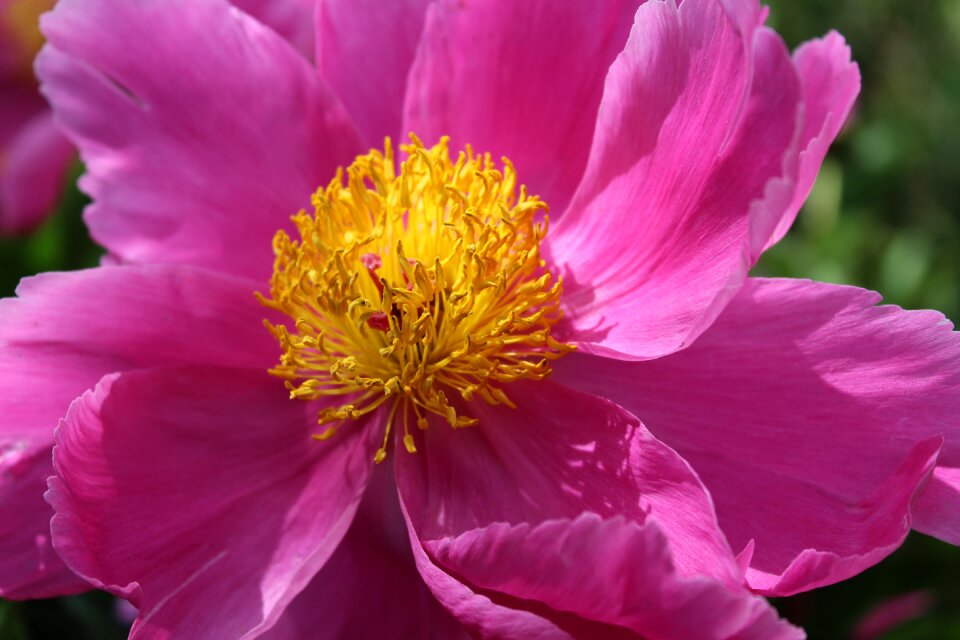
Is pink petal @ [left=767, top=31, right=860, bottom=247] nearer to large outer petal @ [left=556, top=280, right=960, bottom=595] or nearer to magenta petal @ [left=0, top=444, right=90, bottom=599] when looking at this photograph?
large outer petal @ [left=556, top=280, right=960, bottom=595]

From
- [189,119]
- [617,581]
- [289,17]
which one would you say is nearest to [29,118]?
[289,17]

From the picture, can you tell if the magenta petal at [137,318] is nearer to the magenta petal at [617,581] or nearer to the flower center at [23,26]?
the magenta petal at [617,581]

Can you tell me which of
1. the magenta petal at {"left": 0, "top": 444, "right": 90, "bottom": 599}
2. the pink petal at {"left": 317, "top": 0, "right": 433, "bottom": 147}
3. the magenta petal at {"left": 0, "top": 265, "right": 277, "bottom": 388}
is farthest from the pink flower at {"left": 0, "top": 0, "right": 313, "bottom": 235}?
the magenta petal at {"left": 0, "top": 444, "right": 90, "bottom": 599}

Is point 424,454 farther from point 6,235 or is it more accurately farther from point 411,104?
point 6,235

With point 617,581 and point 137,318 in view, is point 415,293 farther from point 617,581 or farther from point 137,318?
point 617,581

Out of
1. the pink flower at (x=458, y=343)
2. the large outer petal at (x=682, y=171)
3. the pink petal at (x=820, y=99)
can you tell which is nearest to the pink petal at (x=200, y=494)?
the pink flower at (x=458, y=343)

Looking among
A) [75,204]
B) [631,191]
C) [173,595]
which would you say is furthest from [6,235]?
[631,191]

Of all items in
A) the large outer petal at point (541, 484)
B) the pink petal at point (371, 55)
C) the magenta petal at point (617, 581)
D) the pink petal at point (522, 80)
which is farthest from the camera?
the pink petal at point (371, 55)
